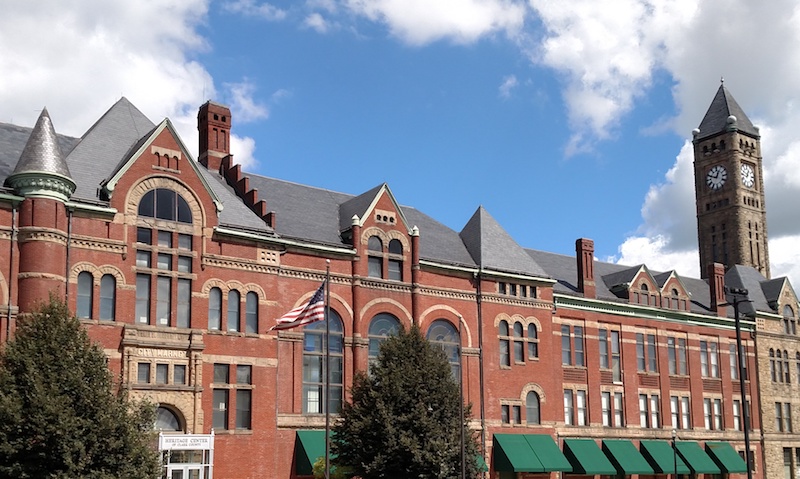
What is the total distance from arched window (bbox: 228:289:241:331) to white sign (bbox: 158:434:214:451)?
5306 millimetres

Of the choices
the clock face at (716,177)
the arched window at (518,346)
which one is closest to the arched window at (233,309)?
the arched window at (518,346)

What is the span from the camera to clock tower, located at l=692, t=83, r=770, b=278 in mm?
95938

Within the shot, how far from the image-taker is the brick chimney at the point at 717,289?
72938 mm

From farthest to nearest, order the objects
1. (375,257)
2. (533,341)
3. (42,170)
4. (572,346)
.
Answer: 1. (572,346)
2. (533,341)
3. (375,257)
4. (42,170)

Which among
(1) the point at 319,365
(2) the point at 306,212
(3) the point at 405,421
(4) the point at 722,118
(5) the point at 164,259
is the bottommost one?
(3) the point at 405,421

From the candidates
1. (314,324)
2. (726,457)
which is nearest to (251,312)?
(314,324)

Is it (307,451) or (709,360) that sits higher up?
(709,360)

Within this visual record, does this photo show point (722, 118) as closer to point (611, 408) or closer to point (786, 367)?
point (786, 367)

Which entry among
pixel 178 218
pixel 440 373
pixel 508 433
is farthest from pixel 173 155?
pixel 508 433

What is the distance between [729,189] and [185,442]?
70.9 metres

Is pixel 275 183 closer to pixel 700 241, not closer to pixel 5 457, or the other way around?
pixel 5 457

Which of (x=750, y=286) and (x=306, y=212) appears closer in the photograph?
(x=306, y=212)

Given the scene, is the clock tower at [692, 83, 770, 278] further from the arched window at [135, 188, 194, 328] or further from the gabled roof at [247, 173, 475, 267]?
the arched window at [135, 188, 194, 328]

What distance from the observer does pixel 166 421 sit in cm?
4234
